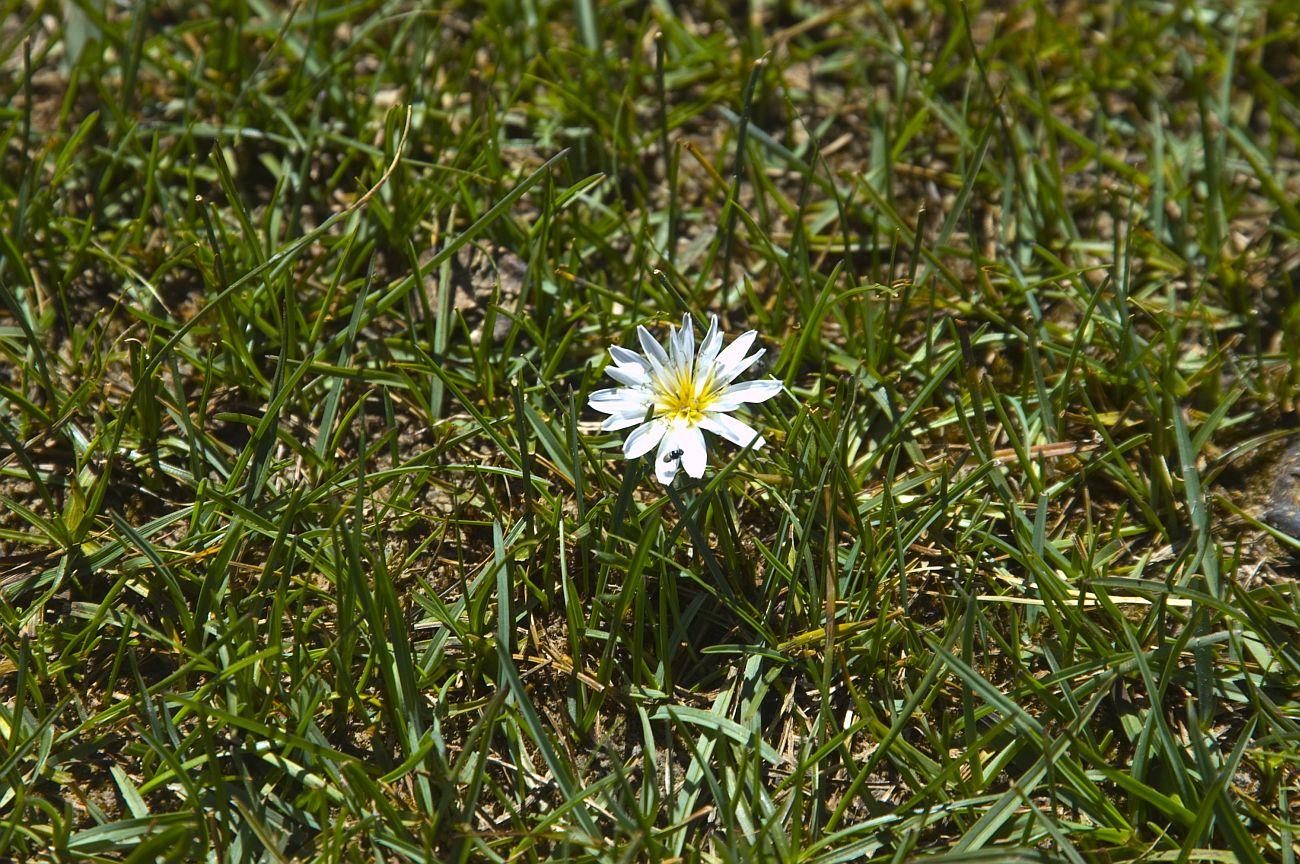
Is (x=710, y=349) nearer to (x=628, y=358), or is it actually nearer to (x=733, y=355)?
(x=733, y=355)

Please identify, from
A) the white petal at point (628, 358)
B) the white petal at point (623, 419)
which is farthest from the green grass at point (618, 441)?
the white petal at point (628, 358)

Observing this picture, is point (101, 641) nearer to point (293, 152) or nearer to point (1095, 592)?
point (293, 152)

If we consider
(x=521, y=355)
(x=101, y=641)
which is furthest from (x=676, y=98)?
(x=101, y=641)

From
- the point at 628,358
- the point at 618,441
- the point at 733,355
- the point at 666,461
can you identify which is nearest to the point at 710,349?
the point at 733,355

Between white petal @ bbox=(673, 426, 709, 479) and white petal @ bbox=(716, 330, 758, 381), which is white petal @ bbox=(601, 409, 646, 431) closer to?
white petal @ bbox=(673, 426, 709, 479)

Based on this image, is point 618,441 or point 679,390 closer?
point 679,390

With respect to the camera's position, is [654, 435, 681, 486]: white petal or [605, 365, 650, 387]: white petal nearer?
[654, 435, 681, 486]: white petal

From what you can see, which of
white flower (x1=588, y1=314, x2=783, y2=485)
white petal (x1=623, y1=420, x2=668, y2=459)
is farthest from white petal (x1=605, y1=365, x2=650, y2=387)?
white petal (x1=623, y1=420, x2=668, y2=459)
